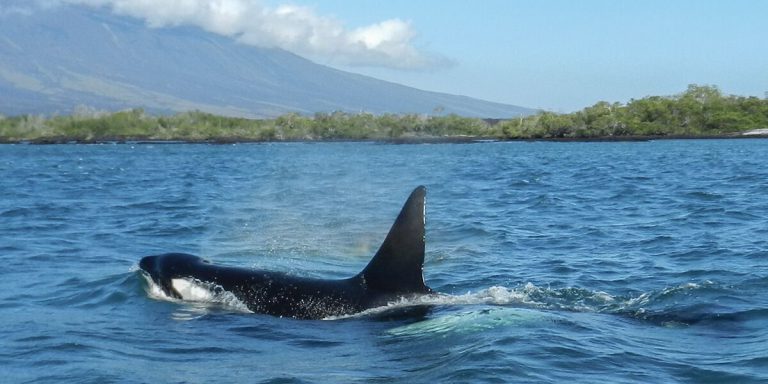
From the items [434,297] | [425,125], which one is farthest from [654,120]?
[434,297]

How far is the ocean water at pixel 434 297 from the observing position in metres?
10.2

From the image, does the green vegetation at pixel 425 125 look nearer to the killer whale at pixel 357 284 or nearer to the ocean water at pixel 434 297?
→ the ocean water at pixel 434 297

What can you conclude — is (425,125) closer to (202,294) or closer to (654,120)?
(654,120)

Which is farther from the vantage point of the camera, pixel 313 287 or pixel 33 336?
pixel 313 287

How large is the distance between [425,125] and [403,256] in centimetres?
16210

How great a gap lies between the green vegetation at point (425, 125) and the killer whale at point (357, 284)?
456 feet

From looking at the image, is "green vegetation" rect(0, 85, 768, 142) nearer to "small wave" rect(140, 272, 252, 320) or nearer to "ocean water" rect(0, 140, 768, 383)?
"ocean water" rect(0, 140, 768, 383)

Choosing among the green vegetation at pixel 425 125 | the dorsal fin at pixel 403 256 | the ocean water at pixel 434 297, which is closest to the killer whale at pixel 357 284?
the dorsal fin at pixel 403 256

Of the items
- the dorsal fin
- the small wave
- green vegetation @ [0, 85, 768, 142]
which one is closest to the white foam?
the small wave

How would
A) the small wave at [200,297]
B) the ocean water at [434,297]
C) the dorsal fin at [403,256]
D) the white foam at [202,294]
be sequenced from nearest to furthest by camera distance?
1. the ocean water at [434,297]
2. the dorsal fin at [403,256]
3. the small wave at [200,297]
4. the white foam at [202,294]

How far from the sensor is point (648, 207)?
28938mm

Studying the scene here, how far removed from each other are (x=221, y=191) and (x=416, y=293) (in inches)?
1119

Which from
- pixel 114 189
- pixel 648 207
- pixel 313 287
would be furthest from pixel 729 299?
pixel 114 189

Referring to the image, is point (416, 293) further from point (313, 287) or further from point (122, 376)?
point (122, 376)
